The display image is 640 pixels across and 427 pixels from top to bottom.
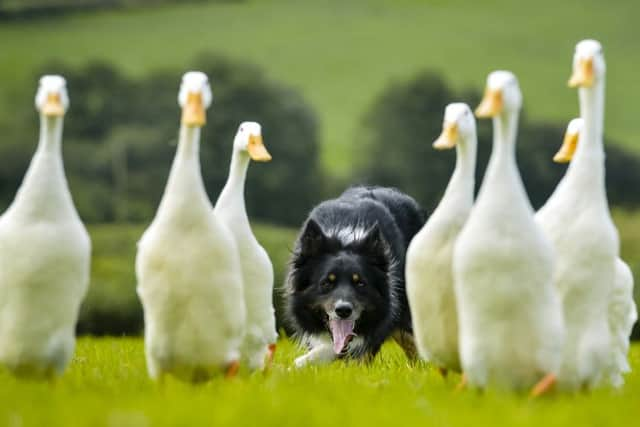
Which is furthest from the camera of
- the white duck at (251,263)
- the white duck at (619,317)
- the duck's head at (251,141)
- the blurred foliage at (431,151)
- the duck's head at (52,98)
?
the blurred foliage at (431,151)

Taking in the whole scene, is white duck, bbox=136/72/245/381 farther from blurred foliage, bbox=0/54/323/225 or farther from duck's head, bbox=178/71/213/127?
blurred foliage, bbox=0/54/323/225

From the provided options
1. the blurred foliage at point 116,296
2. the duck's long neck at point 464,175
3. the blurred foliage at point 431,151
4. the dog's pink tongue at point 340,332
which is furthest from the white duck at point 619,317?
the blurred foliage at point 431,151

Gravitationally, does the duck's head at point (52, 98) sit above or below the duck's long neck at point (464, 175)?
above

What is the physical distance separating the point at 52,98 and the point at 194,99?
0.84m

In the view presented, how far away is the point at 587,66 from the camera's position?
615 centimetres

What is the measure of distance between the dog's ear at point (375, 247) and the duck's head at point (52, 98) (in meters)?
3.65

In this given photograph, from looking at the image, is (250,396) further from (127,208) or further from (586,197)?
(127,208)

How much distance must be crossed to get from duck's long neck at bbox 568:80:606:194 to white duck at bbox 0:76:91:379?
295cm

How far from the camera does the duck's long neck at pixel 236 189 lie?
7.07m

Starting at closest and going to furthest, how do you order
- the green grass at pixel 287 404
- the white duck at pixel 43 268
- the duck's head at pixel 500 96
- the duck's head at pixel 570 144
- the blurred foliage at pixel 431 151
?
the green grass at pixel 287 404
the duck's head at pixel 500 96
the white duck at pixel 43 268
the duck's head at pixel 570 144
the blurred foliage at pixel 431 151

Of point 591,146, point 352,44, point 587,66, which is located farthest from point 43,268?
point 352,44

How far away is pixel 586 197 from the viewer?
6.04m

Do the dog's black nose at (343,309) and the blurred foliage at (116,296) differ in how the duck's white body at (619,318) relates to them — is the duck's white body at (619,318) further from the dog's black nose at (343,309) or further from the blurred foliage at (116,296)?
the blurred foliage at (116,296)

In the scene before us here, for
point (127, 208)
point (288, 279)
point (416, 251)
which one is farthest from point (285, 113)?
point (416, 251)
